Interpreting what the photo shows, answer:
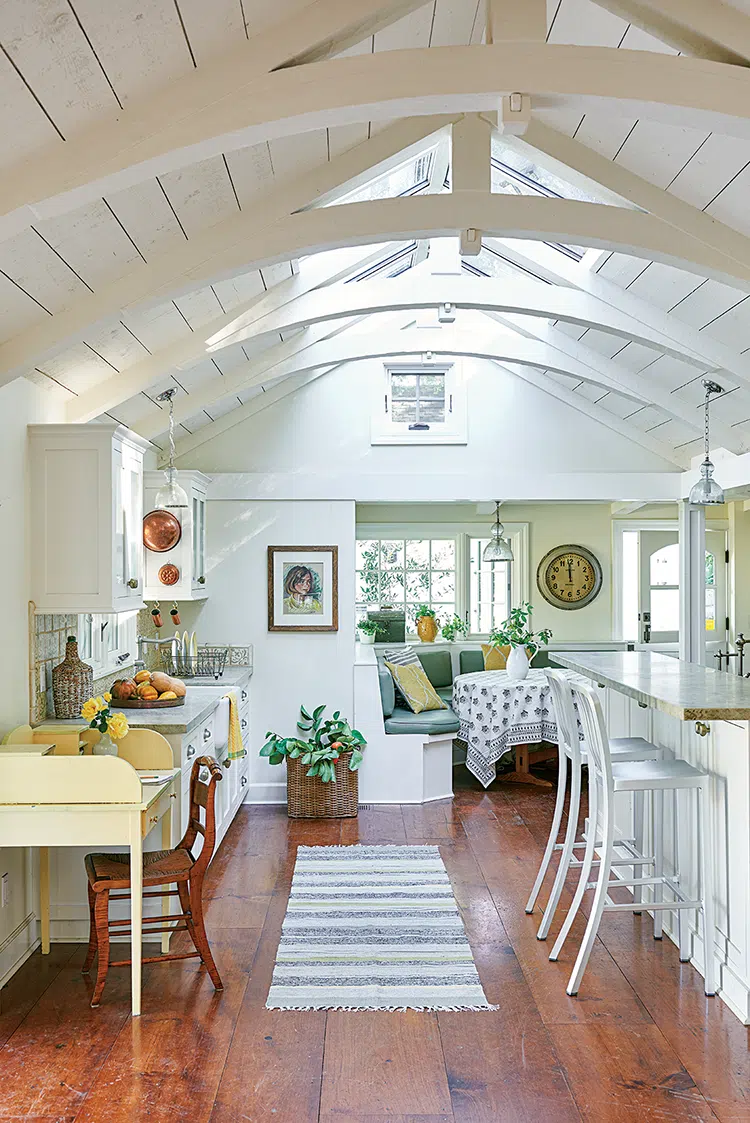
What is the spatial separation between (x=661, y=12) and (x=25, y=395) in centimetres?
285

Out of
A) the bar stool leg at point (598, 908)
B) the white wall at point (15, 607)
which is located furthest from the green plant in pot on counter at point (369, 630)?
the bar stool leg at point (598, 908)

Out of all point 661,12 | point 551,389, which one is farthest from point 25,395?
point 551,389

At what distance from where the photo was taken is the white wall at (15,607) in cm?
398

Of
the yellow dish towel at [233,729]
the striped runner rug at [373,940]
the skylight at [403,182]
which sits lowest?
the striped runner rug at [373,940]

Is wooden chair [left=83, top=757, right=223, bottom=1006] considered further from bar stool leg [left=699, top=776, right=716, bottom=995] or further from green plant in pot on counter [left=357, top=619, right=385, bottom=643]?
green plant in pot on counter [left=357, top=619, right=385, bottom=643]

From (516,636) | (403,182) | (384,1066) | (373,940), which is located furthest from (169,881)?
(516,636)

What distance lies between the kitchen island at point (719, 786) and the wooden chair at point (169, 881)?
1765 millimetres

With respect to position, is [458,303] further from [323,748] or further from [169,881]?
[169,881]

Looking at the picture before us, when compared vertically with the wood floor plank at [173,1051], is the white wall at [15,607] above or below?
above

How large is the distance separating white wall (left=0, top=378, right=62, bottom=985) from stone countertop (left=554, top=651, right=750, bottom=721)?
253 centimetres

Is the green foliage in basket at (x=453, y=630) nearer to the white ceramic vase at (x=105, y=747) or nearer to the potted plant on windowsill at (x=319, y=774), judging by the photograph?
the potted plant on windowsill at (x=319, y=774)

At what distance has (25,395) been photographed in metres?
4.23

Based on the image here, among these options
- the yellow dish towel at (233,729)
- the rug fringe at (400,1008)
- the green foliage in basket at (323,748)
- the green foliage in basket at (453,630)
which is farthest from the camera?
the green foliage in basket at (453,630)

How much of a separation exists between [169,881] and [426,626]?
15.8ft
